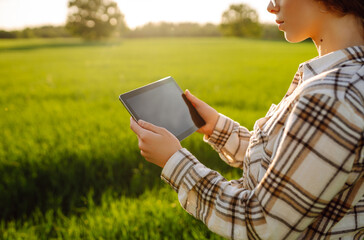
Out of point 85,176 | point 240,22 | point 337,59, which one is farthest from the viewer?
point 240,22

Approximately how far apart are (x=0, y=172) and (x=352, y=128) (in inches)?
122

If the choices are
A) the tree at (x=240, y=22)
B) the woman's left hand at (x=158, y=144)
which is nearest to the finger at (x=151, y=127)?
the woman's left hand at (x=158, y=144)

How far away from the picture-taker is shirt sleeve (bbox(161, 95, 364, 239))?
0.73 m

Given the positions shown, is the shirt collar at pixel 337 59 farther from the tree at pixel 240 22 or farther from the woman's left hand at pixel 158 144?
the tree at pixel 240 22

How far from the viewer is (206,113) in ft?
4.75

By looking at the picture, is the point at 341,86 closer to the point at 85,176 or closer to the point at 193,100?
the point at 193,100

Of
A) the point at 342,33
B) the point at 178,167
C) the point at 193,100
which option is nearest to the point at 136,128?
the point at 178,167

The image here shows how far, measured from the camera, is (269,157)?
90 cm

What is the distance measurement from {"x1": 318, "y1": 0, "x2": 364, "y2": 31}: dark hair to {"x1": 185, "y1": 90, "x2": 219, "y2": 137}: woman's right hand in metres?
0.70

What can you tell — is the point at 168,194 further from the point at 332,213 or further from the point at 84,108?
the point at 84,108

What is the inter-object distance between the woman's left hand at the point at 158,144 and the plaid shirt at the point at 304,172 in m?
0.04

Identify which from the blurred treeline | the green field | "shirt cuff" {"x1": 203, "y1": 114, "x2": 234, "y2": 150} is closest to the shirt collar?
"shirt cuff" {"x1": 203, "y1": 114, "x2": 234, "y2": 150}

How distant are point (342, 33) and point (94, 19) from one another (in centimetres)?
6235

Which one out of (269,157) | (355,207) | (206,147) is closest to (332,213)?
(355,207)
